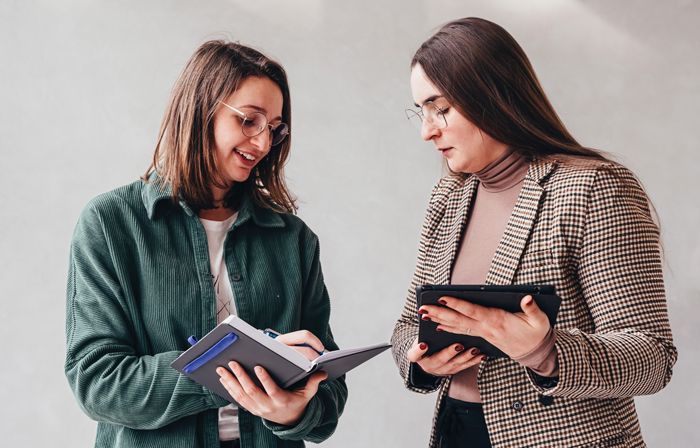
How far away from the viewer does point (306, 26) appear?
9.87 feet

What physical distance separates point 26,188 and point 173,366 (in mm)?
1666

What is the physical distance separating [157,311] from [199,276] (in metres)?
0.12

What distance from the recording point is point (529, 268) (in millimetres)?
1552

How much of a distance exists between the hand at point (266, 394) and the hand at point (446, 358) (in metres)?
0.19

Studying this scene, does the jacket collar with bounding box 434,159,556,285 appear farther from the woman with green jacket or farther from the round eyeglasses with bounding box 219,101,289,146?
the round eyeglasses with bounding box 219,101,289,146

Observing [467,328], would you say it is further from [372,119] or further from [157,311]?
[372,119]

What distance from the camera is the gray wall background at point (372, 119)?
2809 millimetres

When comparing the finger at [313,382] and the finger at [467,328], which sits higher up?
the finger at [467,328]

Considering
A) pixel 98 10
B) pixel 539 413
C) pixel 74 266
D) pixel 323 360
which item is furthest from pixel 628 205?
pixel 98 10

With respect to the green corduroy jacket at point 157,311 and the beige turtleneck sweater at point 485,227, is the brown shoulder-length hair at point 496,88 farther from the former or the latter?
the green corduroy jacket at point 157,311

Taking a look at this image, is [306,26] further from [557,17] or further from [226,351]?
[226,351]

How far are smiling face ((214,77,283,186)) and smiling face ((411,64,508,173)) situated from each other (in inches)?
13.8

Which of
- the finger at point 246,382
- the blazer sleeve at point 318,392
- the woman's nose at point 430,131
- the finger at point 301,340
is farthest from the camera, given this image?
the woman's nose at point 430,131

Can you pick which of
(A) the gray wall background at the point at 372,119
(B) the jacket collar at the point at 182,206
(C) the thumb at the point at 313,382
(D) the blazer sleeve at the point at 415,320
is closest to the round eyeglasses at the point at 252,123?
(B) the jacket collar at the point at 182,206
